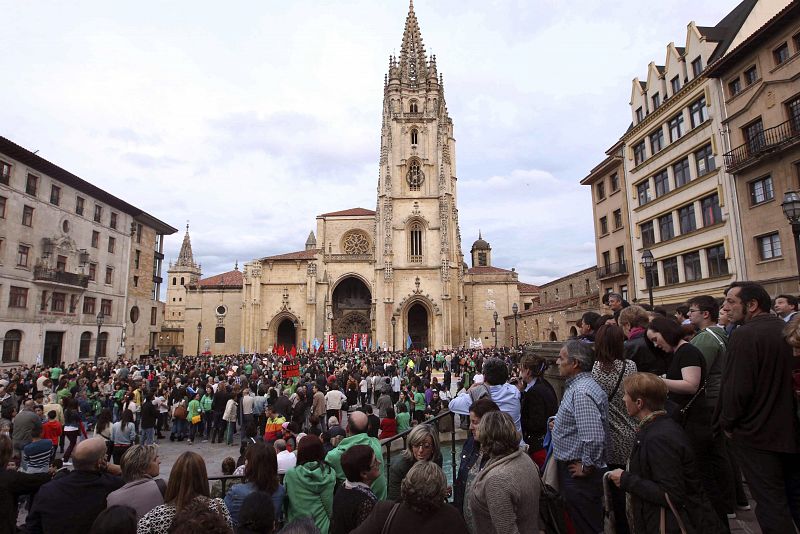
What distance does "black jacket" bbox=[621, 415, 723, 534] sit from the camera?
268 cm

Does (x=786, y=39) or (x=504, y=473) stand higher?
(x=786, y=39)

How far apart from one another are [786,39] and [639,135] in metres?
8.04

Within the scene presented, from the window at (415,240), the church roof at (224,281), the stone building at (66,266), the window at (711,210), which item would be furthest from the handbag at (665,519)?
the church roof at (224,281)

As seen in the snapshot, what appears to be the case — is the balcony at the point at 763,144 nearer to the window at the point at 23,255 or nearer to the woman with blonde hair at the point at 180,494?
the woman with blonde hair at the point at 180,494

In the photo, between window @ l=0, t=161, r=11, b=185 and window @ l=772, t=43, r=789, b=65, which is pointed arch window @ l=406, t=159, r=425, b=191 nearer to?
window @ l=0, t=161, r=11, b=185

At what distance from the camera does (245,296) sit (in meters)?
44.8

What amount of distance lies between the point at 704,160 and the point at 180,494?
22.6 metres

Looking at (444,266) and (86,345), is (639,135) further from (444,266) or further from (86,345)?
(86,345)

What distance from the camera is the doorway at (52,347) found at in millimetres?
28023

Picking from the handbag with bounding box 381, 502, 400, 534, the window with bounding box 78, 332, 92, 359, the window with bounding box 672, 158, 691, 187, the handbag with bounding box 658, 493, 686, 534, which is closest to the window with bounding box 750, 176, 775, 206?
the window with bounding box 672, 158, 691, 187

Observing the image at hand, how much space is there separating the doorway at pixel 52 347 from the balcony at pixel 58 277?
11.0ft

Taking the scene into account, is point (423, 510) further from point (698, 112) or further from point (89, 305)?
point (89, 305)

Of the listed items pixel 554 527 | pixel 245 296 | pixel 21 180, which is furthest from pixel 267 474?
pixel 245 296

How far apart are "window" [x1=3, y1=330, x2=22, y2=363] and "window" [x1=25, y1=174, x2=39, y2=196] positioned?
8.64 meters
